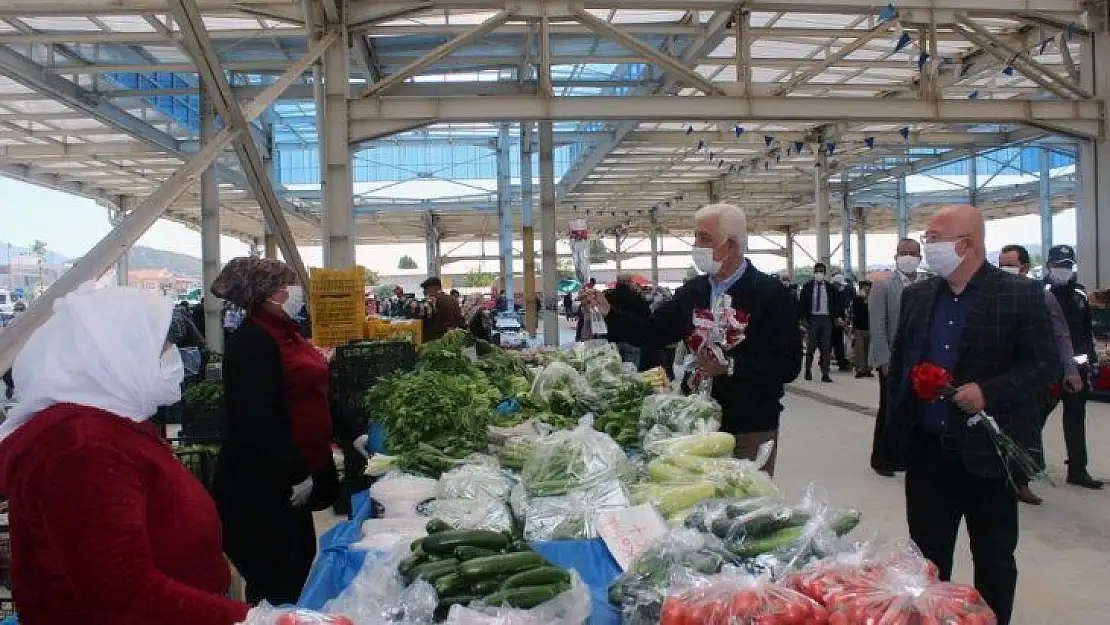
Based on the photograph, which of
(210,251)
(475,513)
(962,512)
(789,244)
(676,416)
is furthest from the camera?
(789,244)

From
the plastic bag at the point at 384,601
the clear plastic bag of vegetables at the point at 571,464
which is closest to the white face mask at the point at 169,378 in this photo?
the plastic bag at the point at 384,601

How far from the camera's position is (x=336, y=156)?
30.8 feet

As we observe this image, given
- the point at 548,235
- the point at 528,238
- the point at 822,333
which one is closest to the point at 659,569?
the point at 822,333

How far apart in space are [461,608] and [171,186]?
150 inches

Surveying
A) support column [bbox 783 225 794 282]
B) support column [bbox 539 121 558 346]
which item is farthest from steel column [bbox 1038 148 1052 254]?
support column [bbox 783 225 794 282]

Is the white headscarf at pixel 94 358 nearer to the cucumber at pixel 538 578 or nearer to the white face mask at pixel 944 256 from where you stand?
the cucumber at pixel 538 578

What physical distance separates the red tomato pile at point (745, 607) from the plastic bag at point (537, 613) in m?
0.24

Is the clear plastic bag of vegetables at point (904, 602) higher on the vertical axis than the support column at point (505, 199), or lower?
lower

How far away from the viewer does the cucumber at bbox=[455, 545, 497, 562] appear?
2295mm

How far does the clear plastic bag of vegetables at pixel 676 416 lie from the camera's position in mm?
3600

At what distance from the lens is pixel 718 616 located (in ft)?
5.64

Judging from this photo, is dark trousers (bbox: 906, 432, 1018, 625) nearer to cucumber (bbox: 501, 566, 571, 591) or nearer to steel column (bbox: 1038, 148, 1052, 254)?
cucumber (bbox: 501, 566, 571, 591)

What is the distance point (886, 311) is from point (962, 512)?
4093mm

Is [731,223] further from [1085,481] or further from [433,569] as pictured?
[1085,481]
